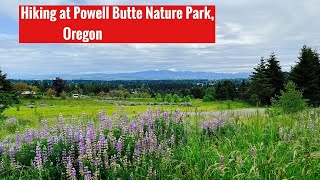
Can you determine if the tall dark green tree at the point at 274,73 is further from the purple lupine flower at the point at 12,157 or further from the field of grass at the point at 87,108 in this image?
the purple lupine flower at the point at 12,157

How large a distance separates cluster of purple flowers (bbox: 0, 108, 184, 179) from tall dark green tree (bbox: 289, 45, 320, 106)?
143ft

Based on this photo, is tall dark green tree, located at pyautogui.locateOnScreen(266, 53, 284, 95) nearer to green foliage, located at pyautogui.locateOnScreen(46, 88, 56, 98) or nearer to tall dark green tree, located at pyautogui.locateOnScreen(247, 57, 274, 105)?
tall dark green tree, located at pyautogui.locateOnScreen(247, 57, 274, 105)

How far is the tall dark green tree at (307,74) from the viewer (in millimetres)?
47625

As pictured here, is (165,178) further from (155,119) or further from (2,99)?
(2,99)

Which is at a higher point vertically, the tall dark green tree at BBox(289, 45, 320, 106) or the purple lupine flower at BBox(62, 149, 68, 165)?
the tall dark green tree at BBox(289, 45, 320, 106)

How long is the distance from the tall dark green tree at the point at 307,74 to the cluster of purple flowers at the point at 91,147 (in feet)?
143

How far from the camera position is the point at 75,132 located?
6512mm

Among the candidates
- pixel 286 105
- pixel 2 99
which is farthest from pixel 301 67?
pixel 2 99

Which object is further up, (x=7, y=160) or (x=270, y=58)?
(x=270, y=58)

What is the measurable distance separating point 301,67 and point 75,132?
45533mm

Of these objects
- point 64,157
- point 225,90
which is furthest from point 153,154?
point 225,90

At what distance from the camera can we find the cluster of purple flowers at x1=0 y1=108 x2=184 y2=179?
5.59 meters

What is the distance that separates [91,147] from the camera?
5.87 m

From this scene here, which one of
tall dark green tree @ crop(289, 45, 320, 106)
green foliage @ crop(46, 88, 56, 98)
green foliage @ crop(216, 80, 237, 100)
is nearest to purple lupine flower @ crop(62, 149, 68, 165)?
tall dark green tree @ crop(289, 45, 320, 106)
